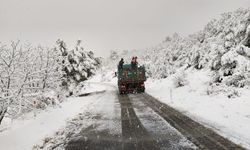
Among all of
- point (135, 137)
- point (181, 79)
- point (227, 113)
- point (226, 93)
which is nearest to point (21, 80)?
point (135, 137)

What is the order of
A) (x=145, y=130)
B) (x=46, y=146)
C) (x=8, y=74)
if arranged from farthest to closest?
(x=145, y=130), (x=8, y=74), (x=46, y=146)

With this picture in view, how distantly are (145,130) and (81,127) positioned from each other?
2542 mm

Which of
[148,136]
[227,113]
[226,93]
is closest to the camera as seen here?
[148,136]

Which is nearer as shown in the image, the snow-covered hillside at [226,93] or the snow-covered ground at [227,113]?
the snow-covered ground at [227,113]

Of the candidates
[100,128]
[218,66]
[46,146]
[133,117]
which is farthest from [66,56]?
[46,146]

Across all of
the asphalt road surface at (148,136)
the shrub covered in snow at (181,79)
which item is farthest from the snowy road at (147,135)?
the shrub covered in snow at (181,79)

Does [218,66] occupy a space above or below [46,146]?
above

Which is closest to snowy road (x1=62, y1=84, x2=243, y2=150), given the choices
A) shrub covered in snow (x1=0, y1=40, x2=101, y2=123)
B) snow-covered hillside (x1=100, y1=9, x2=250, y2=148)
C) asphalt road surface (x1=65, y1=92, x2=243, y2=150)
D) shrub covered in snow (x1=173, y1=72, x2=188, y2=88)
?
asphalt road surface (x1=65, y1=92, x2=243, y2=150)

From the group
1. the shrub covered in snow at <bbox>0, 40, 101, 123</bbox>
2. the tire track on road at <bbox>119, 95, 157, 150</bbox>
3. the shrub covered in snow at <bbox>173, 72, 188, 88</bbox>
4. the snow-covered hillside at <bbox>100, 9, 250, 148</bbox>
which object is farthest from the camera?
the shrub covered in snow at <bbox>173, 72, 188, 88</bbox>

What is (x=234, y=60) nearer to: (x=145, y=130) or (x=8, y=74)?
(x=145, y=130)

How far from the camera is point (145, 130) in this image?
10.1 meters

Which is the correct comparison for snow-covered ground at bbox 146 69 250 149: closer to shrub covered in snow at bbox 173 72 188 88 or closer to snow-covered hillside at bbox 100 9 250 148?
snow-covered hillside at bbox 100 9 250 148

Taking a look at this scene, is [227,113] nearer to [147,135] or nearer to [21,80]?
[147,135]

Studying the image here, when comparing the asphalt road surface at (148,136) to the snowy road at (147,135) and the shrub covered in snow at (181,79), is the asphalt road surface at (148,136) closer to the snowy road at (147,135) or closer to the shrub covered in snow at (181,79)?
the snowy road at (147,135)
